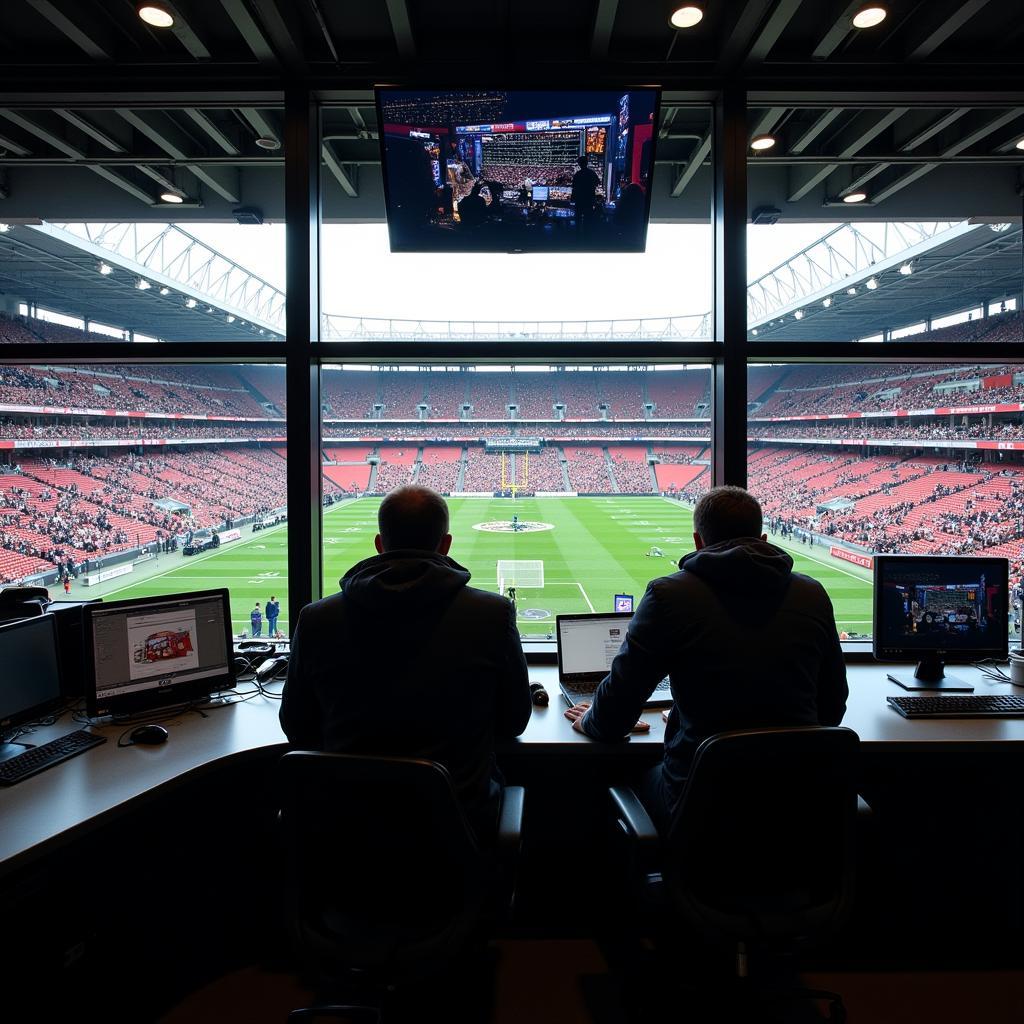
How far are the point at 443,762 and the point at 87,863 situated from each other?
1581 mm

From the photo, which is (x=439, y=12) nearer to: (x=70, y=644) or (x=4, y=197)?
(x=4, y=197)

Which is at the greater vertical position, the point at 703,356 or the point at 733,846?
the point at 703,356

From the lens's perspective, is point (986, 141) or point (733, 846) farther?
point (986, 141)

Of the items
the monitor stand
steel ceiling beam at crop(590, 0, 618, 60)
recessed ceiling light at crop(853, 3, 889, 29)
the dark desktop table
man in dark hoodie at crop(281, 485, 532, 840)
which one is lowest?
the dark desktop table

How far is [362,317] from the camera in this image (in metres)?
2.79

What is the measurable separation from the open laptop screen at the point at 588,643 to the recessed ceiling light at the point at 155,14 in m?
2.85

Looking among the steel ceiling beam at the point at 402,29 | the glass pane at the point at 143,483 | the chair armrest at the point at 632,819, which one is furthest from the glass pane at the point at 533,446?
the chair armrest at the point at 632,819

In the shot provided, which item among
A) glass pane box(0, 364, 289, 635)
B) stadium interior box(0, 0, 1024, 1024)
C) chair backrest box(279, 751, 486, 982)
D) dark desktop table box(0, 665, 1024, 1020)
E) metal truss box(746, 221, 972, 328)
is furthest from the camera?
glass pane box(0, 364, 289, 635)

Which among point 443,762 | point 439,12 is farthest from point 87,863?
point 439,12

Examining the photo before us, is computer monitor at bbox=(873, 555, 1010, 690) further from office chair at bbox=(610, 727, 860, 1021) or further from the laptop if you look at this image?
office chair at bbox=(610, 727, 860, 1021)

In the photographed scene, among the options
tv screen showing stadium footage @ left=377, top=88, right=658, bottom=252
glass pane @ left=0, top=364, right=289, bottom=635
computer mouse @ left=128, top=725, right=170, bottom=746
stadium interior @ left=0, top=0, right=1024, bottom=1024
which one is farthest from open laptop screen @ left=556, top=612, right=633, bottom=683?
tv screen showing stadium footage @ left=377, top=88, right=658, bottom=252

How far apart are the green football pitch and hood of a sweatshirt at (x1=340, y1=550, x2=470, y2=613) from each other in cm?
511

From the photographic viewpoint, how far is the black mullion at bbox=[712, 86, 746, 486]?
2533mm

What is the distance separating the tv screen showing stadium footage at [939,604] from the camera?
7.43ft
